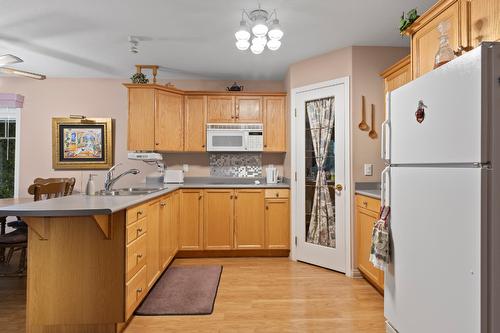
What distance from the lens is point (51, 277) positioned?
190 centimetres

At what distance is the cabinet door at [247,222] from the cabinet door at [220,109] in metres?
1.07

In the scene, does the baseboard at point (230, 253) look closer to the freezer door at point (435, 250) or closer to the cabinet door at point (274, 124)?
the cabinet door at point (274, 124)

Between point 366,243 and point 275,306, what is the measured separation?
1.09 meters

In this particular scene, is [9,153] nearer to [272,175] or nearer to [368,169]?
[272,175]

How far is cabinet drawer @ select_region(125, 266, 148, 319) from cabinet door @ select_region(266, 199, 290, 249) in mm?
1741

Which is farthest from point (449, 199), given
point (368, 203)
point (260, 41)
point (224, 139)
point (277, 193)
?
point (224, 139)

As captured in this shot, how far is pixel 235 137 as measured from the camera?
13.3ft

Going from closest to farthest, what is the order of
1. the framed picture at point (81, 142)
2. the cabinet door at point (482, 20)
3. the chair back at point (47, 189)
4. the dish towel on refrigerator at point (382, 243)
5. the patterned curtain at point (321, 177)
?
the cabinet door at point (482, 20) → the dish towel on refrigerator at point (382, 243) → the chair back at point (47, 189) → the patterned curtain at point (321, 177) → the framed picture at point (81, 142)

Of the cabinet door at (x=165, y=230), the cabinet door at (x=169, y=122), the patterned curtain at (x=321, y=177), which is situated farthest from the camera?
the cabinet door at (x=169, y=122)

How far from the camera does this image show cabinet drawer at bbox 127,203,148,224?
2071mm

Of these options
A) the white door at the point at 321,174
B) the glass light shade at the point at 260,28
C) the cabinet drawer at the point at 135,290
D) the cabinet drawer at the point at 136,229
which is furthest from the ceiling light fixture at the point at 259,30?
the cabinet drawer at the point at 135,290

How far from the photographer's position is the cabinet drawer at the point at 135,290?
202 centimetres

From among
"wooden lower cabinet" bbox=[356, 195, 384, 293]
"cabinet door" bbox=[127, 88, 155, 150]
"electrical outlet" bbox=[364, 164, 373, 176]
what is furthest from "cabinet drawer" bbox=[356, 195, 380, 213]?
"cabinet door" bbox=[127, 88, 155, 150]

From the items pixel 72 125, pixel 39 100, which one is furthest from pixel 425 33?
pixel 39 100
